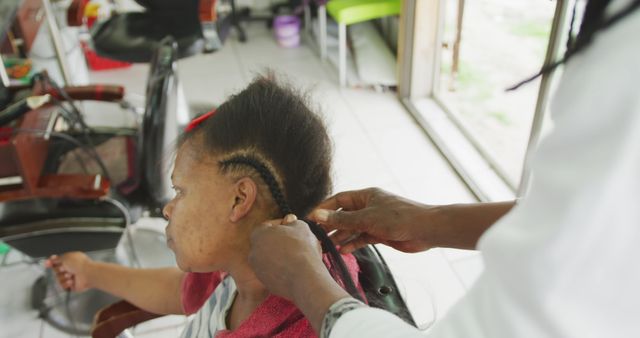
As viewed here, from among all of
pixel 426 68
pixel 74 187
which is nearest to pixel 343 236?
pixel 74 187

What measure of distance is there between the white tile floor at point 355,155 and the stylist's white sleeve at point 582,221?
611 millimetres

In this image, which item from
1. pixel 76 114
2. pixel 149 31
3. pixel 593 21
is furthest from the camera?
pixel 149 31

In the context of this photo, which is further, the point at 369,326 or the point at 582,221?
the point at 369,326

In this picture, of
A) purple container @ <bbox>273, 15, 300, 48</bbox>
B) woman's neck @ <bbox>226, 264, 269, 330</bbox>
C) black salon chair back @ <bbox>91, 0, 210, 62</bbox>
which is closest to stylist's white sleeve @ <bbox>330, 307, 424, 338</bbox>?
woman's neck @ <bbox>226, 264, 269, 330</bbox>

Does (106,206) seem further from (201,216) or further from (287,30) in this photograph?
(287,30)

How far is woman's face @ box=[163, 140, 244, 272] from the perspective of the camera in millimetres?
988

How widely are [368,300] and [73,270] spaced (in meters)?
0.86

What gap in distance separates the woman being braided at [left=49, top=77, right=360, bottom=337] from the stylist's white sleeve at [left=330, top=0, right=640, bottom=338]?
44cm

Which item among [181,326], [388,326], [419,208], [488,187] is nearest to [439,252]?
[488,187]

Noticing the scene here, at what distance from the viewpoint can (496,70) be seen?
10.7 ft

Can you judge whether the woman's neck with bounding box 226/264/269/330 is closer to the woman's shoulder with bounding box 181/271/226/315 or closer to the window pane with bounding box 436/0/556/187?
the woman's shoulder with bounding box 181/271/226/315

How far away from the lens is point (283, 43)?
386cm

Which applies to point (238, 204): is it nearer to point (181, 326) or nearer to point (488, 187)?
point (181, 326)

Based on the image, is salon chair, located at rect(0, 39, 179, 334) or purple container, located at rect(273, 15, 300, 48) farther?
purple container, located at rect(273, 15, 300, 48)
